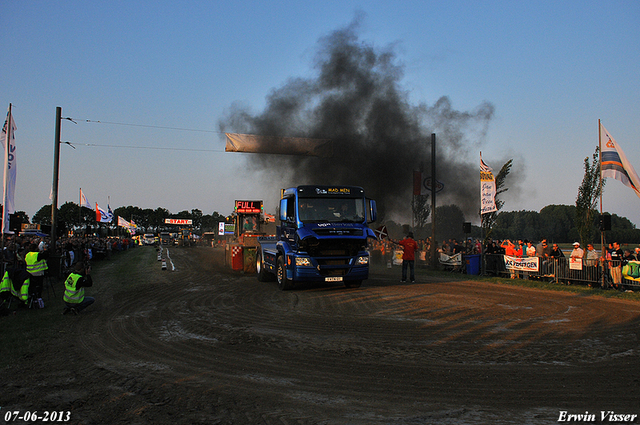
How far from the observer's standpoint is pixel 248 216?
19688 mm

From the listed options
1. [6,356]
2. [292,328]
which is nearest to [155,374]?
[6,356]

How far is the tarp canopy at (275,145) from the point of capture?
19.5 metres

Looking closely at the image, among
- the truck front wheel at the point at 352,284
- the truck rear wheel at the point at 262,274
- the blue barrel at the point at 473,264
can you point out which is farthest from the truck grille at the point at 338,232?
the blue barrel at the point at 473,264

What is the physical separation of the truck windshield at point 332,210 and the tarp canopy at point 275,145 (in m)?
7.61

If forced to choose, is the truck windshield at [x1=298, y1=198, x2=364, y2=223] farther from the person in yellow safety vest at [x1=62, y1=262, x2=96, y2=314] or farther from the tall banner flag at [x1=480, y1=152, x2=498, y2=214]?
the tall banner flag at [x1=480, y1=152, x2=498, y2=214]

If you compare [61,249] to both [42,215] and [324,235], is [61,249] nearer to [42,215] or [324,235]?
[324,235]

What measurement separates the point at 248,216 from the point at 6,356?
13733 mm

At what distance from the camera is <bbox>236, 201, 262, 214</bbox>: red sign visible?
19656 millimetres

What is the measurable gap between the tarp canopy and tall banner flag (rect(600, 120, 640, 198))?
11.1 meters

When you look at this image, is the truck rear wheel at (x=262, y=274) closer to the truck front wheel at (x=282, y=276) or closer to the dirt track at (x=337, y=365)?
the truck front wheel at (x=282, y=276)

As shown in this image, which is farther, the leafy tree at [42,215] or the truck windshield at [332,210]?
the leafy tree at [42,215]

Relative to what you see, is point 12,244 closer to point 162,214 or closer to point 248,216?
point 248,216

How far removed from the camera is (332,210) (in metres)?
13.0

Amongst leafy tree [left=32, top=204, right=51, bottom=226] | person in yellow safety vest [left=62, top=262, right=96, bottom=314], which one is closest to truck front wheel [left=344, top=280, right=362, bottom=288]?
person in yellow safety vest [left=62, top=262, right=96, bottom=314]
